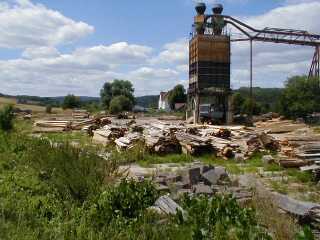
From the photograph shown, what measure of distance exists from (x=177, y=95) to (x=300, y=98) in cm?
4654

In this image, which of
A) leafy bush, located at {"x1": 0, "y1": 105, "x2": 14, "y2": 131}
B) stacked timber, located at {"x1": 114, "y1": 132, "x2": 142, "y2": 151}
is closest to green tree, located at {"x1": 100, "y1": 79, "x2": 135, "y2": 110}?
leafy bush, located at {"x1": 0, "y1": 105, "x2": 14, "y2": 131}

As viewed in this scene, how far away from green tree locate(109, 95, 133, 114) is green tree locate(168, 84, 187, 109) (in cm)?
1729

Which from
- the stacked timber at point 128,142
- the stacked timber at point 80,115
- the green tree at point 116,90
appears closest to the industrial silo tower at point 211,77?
the stacked timber at point 80,115

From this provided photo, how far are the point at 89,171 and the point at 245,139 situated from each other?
35.7ft

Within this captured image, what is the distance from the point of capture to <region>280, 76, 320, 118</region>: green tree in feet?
155

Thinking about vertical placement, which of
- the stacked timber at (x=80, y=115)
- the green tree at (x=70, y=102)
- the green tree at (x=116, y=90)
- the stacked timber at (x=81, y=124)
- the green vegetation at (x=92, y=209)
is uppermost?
the green tree at (x=116, y=90)

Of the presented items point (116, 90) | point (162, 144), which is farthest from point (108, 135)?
point (116, 90)

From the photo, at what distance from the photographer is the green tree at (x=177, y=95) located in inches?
3649

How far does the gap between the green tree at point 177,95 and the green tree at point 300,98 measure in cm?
4291

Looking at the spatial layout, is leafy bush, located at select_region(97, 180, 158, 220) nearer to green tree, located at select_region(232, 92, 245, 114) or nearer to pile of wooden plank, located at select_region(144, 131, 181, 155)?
pile of wooden plank, located at select_region(144, 131, 181, 155)

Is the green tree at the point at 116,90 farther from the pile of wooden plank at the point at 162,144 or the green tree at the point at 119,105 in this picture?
the pile of wooden plank at the point at 162,144

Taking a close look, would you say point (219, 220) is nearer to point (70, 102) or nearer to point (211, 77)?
point (211, 77)

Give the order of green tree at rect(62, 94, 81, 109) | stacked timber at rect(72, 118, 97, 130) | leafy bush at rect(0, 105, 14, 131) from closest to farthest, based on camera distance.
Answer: leafy bush at rect(0, 105, 14, 131)
stacked timber at rect(72, 118, 97, 130)
green tree at rect(62, 94, 81, 109)

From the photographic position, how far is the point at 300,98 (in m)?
48.2
